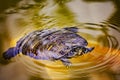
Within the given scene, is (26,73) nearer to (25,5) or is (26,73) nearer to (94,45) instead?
(94,45)

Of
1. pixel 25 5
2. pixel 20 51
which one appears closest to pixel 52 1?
pixel 25 5

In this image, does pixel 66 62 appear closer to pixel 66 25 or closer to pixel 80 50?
pixel 80 50

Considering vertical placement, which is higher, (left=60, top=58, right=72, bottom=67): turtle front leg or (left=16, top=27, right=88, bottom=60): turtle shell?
(left=16, top=27, right=88, bottom=60): turtle shell

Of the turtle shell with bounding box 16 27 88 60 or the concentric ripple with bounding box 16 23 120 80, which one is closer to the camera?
the concentric ripple with bounding box 16 23 120 80

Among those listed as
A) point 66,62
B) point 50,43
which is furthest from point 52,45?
point 66,62

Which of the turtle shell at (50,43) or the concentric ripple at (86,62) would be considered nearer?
the concentric ripple at (86,62)
